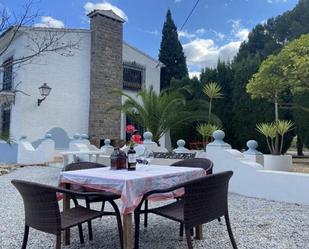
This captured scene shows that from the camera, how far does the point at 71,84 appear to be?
49.3ft

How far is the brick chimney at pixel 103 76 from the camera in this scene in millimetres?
15227

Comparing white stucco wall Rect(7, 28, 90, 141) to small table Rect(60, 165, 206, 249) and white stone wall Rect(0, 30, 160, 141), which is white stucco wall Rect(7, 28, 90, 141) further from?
small table Rect(60, 165, 206, 249)

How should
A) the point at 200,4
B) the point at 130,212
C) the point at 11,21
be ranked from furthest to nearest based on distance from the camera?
1. the point at 200,4
2. the point at 11,21
3. the point at 130,212

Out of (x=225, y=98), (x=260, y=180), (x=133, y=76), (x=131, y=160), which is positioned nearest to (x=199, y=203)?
(x=131, y=160)

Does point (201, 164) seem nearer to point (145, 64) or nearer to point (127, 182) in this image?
point (127, 182)

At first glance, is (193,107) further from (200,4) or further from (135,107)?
(200,4)

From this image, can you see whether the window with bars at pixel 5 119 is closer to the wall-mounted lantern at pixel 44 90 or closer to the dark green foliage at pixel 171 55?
the wall-mounted lantern at pixel 44 90

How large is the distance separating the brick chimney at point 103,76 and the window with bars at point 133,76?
88 centimetres

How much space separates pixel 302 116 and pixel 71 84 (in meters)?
9.91

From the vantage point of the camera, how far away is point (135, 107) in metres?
12.5

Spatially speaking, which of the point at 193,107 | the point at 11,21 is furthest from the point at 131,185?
the point at 193,107

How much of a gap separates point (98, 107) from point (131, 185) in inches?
492

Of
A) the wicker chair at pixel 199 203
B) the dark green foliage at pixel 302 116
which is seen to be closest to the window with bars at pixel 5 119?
the dark green foliage at pixel 302 116

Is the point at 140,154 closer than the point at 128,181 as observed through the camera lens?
No
